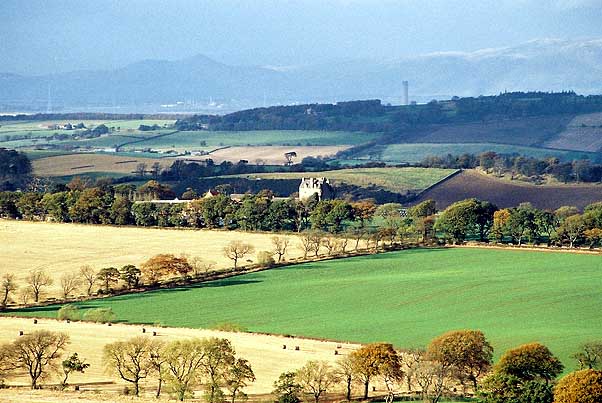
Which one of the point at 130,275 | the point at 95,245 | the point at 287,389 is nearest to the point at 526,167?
the point at 95,245

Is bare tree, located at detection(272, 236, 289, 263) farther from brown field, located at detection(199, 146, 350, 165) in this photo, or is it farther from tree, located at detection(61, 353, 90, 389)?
brown field, located at detection(199, 146, 350, 165)

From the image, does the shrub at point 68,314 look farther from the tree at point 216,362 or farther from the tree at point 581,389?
the tree at point 581,389

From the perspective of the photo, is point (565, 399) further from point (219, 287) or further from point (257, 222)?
point (257, 222)

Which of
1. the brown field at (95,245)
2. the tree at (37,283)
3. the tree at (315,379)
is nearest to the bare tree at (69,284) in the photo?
the brown field at (95,245)

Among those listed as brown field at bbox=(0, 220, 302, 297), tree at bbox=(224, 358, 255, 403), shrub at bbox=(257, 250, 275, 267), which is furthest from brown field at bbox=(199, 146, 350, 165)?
tree at bbox=(224, 358, 255, 403)

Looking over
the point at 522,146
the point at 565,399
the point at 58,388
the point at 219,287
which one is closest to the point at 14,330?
the point at 58,388

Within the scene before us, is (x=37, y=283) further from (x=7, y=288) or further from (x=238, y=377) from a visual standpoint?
(x=238, y=377)
